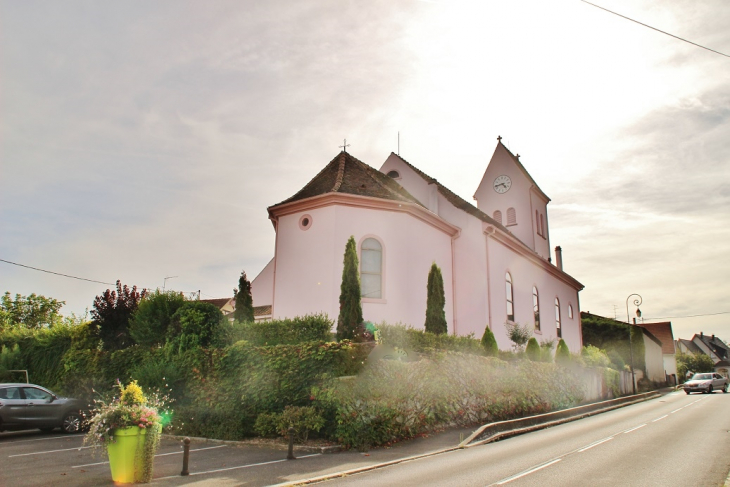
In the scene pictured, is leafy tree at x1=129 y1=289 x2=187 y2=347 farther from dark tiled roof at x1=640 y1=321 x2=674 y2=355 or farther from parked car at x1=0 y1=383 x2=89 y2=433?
dark tiled roof at x1=640 y1=321 x2=674 y2=355

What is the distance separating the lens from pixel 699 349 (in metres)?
114

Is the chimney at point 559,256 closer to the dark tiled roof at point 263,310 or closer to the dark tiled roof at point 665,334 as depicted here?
the dark tiled roof at point 263,310

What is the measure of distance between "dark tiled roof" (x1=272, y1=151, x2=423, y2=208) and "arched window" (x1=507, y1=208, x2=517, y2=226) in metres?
17.0

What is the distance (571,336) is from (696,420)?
23.4 meters

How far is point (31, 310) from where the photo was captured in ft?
155

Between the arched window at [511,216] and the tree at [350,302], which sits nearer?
the tree at [350,302]

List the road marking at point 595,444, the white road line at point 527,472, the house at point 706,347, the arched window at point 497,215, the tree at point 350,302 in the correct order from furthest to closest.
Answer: the house at point 706,347, the arched window at point 497,215, the tree at point 350,302, the road marking at point 595,444, the white road line at point 527,472

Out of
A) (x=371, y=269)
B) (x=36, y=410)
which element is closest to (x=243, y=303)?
(x=371, y=269)

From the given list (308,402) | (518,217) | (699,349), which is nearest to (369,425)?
(308,402)

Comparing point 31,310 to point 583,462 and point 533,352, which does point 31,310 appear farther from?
point 583,462

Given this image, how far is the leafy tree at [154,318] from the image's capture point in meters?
17.7

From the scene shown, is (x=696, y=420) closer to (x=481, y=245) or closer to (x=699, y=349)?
(x=481, y=245)

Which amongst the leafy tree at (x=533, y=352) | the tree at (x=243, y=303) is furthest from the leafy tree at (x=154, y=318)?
the leafy tree at (x=533, y=352)

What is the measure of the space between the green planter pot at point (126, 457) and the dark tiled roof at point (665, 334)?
82.7 m
